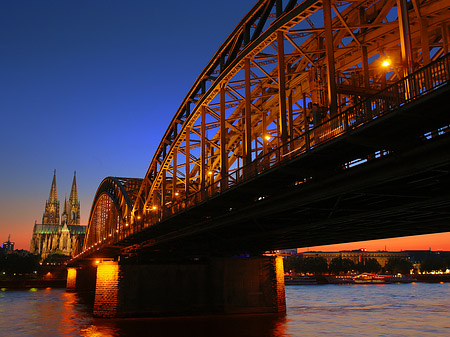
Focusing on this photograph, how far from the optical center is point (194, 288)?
46.6 m

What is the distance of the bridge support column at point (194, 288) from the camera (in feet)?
149

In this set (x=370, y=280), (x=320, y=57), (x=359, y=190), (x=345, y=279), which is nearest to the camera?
(x=359, y=190)

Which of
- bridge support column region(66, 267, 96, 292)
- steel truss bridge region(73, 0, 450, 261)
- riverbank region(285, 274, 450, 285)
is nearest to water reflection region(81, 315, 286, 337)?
steel truss bridge region(73, 0, 450, 261)

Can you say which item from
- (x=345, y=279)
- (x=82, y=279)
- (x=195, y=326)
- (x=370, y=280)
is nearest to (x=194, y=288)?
(x=195, y=326)

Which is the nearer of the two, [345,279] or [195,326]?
[195,326]

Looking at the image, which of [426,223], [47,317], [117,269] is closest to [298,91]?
[426,223]

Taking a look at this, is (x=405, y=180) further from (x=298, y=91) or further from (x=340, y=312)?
(x=340, y=312)

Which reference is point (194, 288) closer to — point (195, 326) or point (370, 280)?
point (195, 326)

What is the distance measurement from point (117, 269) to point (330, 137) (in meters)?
33.4

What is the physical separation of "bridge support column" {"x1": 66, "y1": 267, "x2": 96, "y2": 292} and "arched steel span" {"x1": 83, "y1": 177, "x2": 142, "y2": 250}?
1019cm

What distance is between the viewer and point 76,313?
188 ft

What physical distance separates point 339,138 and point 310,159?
8.49ft

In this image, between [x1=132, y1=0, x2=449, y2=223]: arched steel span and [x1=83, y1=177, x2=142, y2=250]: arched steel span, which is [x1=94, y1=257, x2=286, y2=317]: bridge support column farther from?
[x1=83, y1=177, x2=142, y2=250]: arched steel span

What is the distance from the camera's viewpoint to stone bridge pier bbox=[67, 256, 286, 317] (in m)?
45.3
